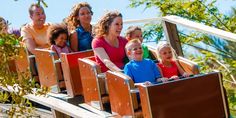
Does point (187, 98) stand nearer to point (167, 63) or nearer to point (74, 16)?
point (167, 63)

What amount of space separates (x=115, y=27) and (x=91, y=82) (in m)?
0.47

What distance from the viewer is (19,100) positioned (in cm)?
236

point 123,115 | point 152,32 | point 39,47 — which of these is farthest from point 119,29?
point 152,32

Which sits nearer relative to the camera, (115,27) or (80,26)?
(115,27)

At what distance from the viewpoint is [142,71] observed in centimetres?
414

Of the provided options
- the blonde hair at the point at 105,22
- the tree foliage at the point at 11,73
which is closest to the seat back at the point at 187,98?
the blonde hair at the point at 105,22

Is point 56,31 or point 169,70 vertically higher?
point 56,31

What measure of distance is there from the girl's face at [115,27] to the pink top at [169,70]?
1.49ft

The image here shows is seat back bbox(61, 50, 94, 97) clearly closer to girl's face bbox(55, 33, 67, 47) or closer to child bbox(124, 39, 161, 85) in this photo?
girl's face bbox(55, 33, 67, 47)

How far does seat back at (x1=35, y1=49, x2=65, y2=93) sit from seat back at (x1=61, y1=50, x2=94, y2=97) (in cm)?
11

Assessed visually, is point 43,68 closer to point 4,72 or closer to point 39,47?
point 39,47

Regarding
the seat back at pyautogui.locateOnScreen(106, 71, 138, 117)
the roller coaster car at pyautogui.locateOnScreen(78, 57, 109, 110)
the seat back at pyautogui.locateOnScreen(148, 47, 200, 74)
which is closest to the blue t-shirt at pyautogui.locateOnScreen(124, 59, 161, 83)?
the seat back at pyautogui.locateOnScreen(106, 71, 138, 117)

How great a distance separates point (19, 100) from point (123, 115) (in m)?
1.81

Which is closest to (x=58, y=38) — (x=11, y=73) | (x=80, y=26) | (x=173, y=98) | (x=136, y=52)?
(x=80, y=26)
